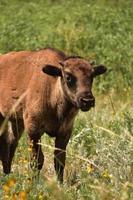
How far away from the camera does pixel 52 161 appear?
10203 mm

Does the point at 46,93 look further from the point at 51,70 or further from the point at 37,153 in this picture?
the point at 37,153

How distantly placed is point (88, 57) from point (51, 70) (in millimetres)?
10621

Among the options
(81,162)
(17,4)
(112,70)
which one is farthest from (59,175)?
(17,4)

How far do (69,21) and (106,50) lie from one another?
9.19ft

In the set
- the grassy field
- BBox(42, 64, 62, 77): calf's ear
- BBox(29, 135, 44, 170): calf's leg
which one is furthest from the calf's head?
BBox(29, 135, 44, 170): calf's leg

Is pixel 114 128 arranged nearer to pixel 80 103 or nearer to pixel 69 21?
pixel 80 103

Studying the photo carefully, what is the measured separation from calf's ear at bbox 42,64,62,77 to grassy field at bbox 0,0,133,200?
2.51 ft

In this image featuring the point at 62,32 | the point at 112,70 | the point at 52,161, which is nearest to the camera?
the point at 52,161

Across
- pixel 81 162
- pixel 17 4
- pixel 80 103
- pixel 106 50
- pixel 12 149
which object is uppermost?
pixel 80 103

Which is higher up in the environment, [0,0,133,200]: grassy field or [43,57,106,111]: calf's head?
[43,57,106,111]: calf's head

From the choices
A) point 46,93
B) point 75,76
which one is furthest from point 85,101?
point 46,93

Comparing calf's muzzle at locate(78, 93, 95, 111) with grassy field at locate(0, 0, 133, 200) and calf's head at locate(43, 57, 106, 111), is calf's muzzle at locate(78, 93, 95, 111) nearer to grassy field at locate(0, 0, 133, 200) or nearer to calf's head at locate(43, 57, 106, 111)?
calf's head at locate(43, 57, 106, 111)

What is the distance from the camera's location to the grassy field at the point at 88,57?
308 inches

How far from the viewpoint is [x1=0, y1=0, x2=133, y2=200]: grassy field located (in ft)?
25.7
